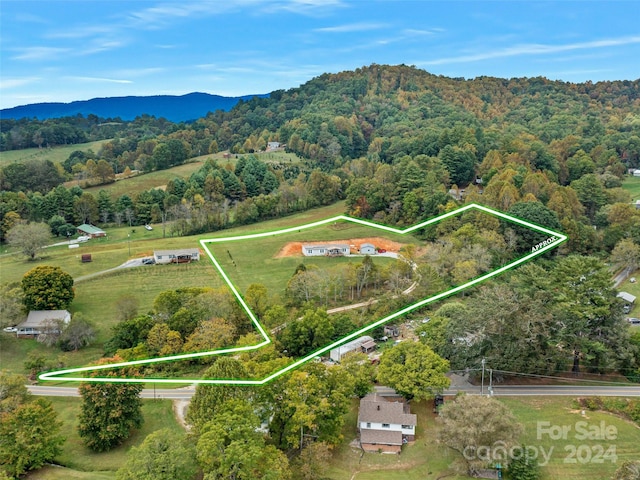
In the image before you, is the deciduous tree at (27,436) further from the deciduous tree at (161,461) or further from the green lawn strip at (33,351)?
the green lawn strip at (33,351)

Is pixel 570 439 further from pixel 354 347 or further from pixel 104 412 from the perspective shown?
pixel 104 412

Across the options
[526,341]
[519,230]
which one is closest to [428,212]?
[519,230]

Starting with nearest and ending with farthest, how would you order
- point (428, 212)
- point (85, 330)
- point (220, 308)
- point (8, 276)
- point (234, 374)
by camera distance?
point (234, 374)
point (220, 308)
point (85, 330)
point (428, 212)
point (8, 276)

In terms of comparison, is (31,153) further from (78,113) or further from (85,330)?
(85,330)

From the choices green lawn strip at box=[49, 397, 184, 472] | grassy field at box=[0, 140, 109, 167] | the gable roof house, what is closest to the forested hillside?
grassy field at box=[0, 140, 109, 167]

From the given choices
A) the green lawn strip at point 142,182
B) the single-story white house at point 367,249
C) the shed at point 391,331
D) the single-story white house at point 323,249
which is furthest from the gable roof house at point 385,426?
the green lawn strip at point 142,182

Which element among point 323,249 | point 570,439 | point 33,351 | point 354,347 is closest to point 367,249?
point 323,249
